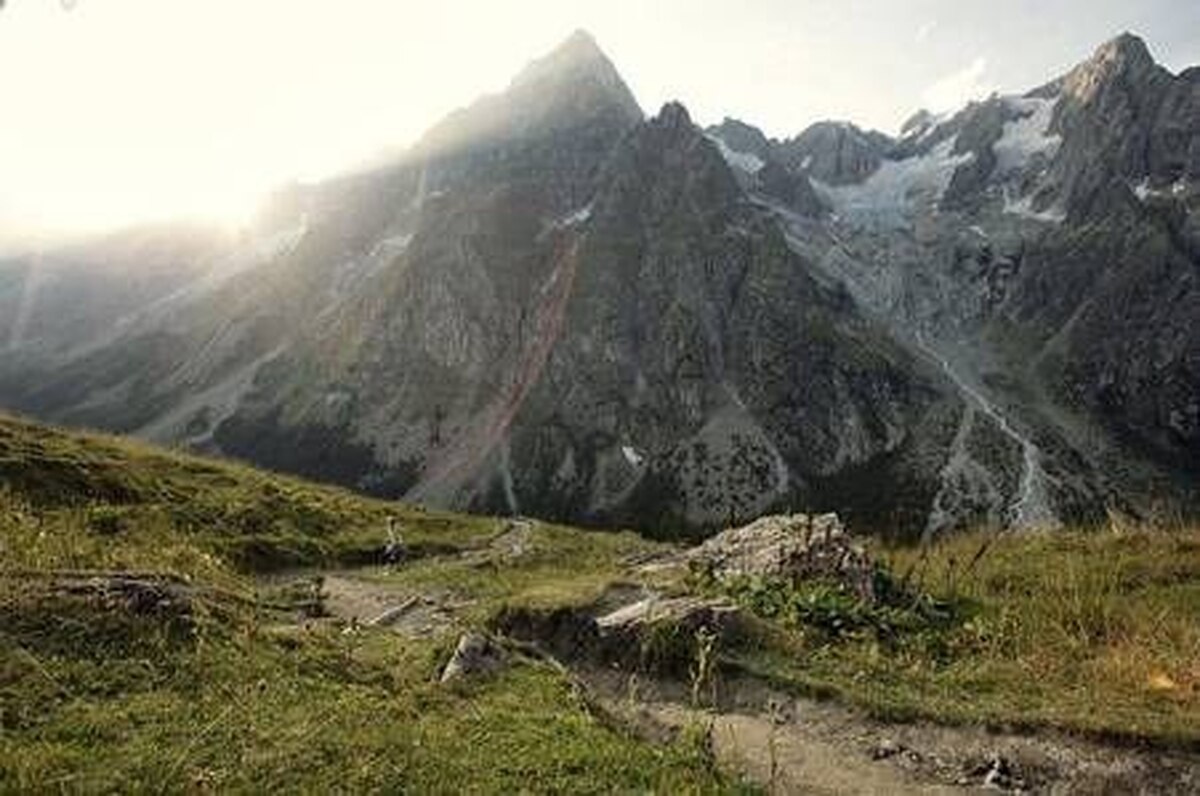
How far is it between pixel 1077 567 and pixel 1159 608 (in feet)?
14.6

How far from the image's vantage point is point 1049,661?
20.4 m

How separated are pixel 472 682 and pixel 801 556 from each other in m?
12.6

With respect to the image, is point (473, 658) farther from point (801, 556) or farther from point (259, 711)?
point (801, 556)

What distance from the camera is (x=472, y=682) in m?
18.0

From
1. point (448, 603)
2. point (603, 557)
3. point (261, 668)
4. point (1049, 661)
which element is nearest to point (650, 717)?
point (261, 668)

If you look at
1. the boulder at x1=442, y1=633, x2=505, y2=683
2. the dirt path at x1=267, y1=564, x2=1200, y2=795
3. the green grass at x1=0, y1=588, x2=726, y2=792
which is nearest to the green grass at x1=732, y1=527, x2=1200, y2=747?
the dirt path at x1=267, y1=564, x2=1200, y2=795

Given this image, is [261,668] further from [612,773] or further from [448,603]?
[448,603]

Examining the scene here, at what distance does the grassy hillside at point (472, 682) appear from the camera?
13.7 meters

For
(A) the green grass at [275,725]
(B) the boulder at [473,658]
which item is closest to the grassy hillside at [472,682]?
(A) the green grass at [275,725]

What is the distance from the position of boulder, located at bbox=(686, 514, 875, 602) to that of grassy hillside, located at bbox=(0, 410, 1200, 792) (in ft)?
3.10

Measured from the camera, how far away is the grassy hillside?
1366 centimetres

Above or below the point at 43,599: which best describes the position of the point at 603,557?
below

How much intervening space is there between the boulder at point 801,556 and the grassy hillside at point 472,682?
3.10 ft

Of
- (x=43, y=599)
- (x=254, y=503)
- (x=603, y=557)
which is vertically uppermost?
(x=43, y=599)
